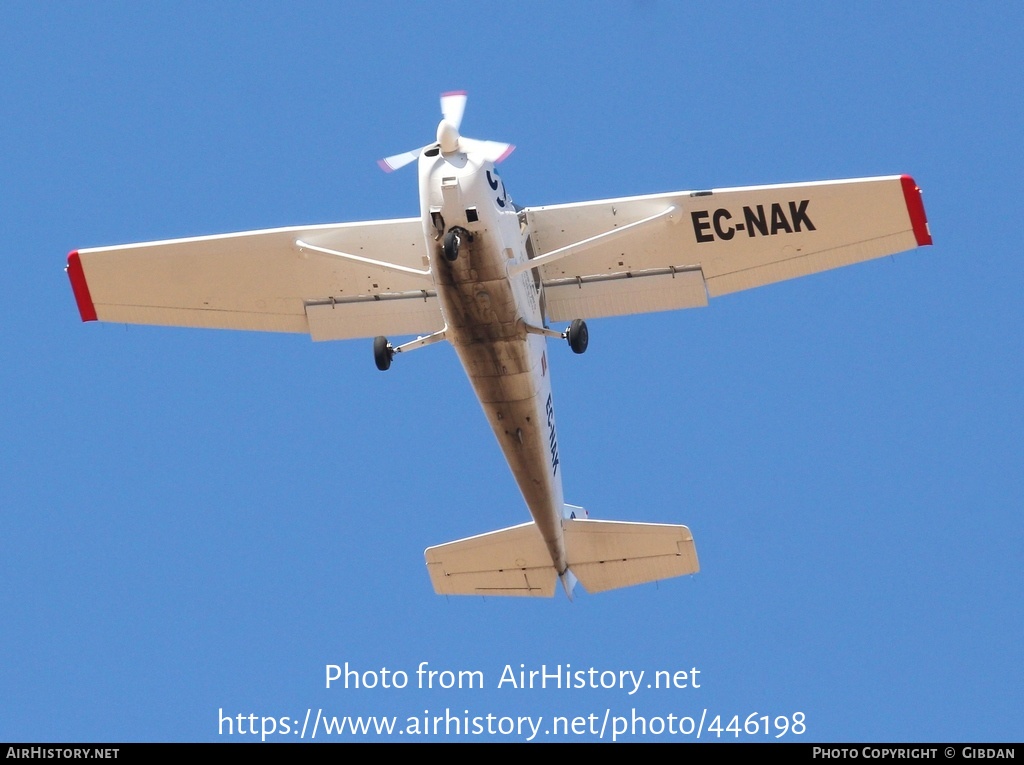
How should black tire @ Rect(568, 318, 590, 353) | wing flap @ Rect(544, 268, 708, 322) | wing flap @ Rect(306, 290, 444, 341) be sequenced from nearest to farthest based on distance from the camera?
1. black tire @ Rect(568, 318, 590, 353)
2. wing flap @ Rect(544, 268, 708, 322)
3. wing flap @ Rect(306, 290, 444, 341)

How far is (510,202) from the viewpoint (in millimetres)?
23016

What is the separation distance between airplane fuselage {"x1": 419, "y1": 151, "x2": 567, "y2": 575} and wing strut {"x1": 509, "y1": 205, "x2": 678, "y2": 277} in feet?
0.52

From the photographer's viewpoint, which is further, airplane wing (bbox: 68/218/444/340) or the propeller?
airplane wing (bbox: 68/218/444/340)

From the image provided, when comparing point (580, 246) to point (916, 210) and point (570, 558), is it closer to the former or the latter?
point (916, 210)

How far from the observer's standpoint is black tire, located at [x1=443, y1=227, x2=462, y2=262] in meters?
21.7

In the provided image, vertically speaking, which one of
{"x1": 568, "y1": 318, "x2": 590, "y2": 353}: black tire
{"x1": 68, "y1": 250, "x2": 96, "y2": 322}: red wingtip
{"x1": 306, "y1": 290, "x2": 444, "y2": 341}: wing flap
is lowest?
{"x1": 568, "y1": 318, "x2": 590, "y2": 353}: black tire

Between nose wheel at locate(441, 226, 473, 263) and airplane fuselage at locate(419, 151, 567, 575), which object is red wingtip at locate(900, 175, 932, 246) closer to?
airplane fuselage at locate(419, 151, 567, 575)

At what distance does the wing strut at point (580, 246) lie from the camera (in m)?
22.8

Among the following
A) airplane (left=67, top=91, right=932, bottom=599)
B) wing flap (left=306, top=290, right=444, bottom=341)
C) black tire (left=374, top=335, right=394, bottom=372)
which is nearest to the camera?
airplane (left=67, top=91, right=932, bottom=599)

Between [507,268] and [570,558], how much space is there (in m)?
6.66

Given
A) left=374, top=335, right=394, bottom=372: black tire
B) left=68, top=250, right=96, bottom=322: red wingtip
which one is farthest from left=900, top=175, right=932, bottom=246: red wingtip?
left=68, top=250, right=96, bottom=322: red wingtip
